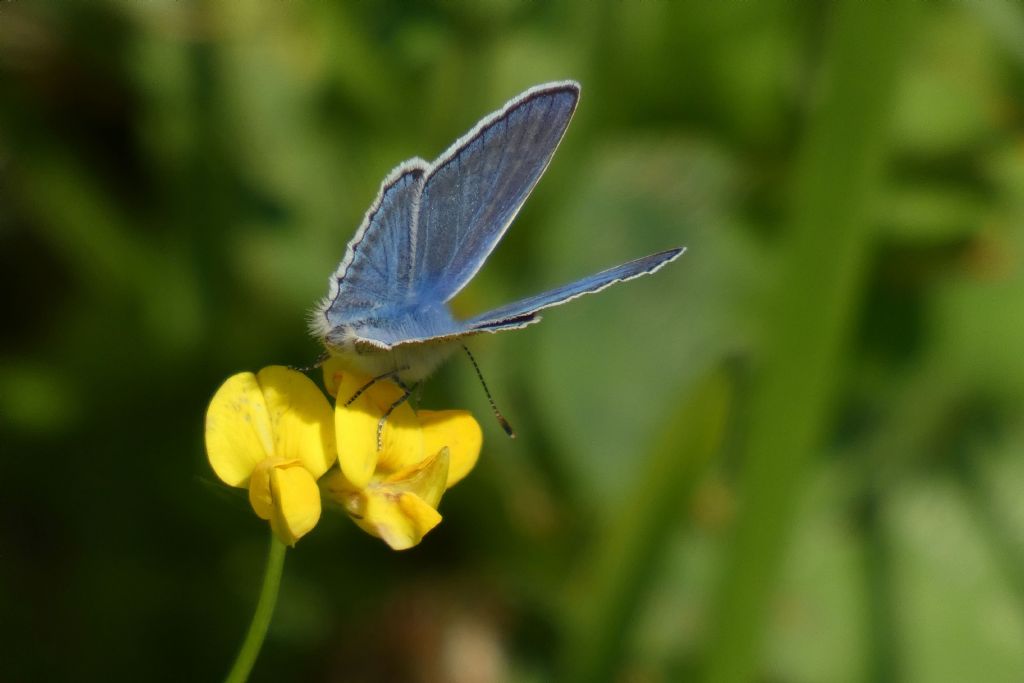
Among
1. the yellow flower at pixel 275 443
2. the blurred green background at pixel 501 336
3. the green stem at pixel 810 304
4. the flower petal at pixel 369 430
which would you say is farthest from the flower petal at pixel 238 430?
the blurred green background at pixel 501 336

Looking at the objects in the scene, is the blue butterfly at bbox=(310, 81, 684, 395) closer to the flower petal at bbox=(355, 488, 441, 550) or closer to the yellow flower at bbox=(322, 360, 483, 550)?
the yellow flower at bbox=(322, 360, 483, 550)

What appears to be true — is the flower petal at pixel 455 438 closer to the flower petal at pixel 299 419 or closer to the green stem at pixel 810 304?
the flower petal at pixel 299 419

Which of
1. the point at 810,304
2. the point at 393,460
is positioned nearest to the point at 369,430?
the point at 393,460

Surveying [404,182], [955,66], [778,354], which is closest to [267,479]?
[404,182]

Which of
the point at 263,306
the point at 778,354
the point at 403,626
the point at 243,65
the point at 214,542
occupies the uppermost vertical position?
the point at 243,65

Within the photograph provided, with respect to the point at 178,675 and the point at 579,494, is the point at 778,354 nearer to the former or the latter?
the point at 579,494

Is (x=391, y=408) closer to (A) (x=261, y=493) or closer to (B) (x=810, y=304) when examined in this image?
(A) (x=261, y=493)

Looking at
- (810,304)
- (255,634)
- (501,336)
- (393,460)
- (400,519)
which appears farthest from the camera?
(501,336)
